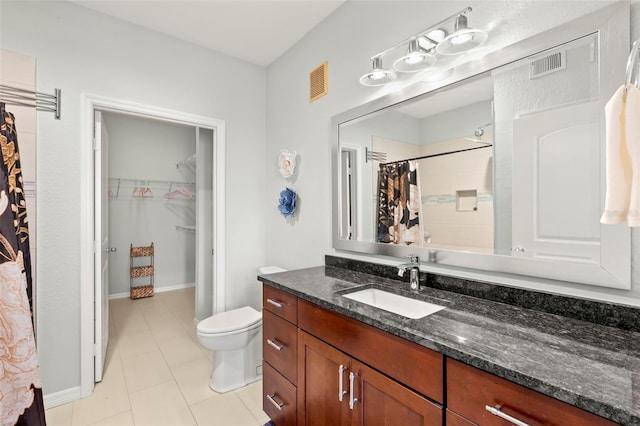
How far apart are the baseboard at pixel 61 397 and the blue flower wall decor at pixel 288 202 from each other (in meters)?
1.95

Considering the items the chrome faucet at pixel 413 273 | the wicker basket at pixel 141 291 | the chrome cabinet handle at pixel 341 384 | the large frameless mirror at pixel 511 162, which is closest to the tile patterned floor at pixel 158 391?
the chrome cabinet handle at pixel 341 384

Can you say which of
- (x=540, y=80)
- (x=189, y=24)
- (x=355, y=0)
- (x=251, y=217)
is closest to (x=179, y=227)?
(x=251, y=217)

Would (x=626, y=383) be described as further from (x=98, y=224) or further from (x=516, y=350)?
(x=98, y=224)

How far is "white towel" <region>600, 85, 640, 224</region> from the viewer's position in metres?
0.83

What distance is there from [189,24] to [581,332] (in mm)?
3021

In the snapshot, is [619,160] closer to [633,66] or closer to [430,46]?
[633,66]

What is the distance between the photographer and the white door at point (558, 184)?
1.09 metres

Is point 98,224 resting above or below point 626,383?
above

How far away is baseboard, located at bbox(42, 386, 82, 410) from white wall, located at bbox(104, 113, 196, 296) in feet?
8.43

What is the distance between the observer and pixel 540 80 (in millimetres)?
1214

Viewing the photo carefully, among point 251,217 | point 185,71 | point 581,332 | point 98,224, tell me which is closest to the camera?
point 581,332

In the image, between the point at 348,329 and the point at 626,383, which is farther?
the point at 348,329

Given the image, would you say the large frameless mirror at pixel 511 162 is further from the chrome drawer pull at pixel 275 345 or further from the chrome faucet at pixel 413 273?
the chrome drawer pull at pixel 275 345

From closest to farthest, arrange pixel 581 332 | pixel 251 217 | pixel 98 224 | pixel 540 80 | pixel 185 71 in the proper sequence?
pixel 581 332 → pixel 540 80 → pixel 98 224 → pixel 185 71 → pixel 251 217
